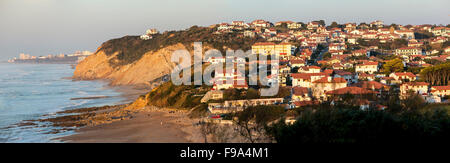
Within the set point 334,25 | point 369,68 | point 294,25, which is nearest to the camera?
point 369,68

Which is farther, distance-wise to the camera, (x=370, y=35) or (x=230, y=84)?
(x=370, y=35)

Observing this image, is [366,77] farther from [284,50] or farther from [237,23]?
[237,23]

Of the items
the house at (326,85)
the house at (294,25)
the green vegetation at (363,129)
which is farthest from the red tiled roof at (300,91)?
the house at (294,25)

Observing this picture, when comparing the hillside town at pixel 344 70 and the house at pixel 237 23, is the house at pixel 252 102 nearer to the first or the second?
the hillside town at pixel 344 70

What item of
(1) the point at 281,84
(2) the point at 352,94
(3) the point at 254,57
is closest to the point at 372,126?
(2) the point at 352,94

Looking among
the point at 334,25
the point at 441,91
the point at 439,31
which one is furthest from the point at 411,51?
the point at 334,25
